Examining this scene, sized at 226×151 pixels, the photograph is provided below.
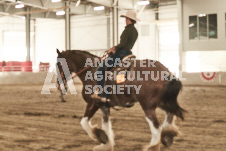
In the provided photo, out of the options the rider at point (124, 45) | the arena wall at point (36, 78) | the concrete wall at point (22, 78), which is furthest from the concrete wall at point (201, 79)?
the rider at point (124, 45)

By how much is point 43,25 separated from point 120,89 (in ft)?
129

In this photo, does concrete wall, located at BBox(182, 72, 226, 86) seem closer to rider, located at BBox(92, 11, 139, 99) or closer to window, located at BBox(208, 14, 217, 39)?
window, located at BBox(208, 14, 217, 39)

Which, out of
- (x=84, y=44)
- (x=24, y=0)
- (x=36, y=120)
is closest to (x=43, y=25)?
(x=84, y=44)

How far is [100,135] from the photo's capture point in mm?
5164

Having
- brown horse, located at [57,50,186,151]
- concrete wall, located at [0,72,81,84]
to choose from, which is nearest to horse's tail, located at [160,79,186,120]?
brown horse, located at [57,50,186,151]

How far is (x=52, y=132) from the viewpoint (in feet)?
21.0

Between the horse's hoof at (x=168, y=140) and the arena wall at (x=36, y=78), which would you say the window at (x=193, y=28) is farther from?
the horse's hoof at (x=168, y=140)

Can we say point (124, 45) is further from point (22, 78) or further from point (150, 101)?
point (22, 78)

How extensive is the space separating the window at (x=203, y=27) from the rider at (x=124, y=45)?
23.8m

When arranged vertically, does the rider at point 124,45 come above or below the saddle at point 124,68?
above

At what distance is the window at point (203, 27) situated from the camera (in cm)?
2750

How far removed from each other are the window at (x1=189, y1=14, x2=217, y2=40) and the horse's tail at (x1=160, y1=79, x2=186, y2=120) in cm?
2416

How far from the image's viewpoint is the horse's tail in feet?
15.6

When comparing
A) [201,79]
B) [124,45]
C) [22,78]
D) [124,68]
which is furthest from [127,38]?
[22,78]
